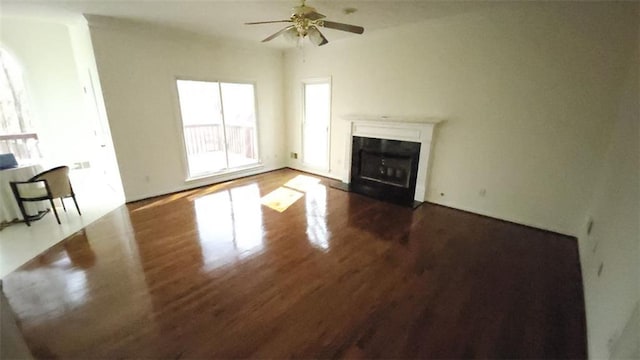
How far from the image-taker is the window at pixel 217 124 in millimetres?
5023

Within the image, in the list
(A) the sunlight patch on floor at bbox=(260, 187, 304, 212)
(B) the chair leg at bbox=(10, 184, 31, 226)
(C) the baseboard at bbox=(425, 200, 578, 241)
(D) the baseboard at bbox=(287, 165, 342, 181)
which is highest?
(B) the chair leg at bbox=(10, 184, 31, 226)

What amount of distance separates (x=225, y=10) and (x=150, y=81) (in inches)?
74.4

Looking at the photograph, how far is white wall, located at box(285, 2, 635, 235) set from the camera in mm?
2799

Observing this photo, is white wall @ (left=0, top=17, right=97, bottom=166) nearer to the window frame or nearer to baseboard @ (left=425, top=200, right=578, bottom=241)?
the window frame

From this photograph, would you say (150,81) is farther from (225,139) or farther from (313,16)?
(313,16)

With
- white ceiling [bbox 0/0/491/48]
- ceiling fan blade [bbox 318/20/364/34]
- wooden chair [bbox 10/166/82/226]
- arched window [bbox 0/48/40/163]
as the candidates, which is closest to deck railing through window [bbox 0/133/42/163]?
arched window [bbox 0/48/40/163]

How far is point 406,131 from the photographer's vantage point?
418 centimetres

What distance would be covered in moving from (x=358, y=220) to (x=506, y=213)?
2046 millimetres

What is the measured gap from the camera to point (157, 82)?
4.24 metres

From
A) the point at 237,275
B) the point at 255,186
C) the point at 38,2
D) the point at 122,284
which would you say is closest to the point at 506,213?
the point at 237,275

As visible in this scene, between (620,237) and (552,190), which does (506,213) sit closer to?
Result: (552,190)

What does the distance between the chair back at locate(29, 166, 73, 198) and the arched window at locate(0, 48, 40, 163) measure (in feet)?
5.44

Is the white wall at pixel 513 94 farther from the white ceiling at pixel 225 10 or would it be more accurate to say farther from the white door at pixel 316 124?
the white door at pixel 316 124

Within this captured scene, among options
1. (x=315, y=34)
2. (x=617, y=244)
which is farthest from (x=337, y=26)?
(x=617, y=244)
